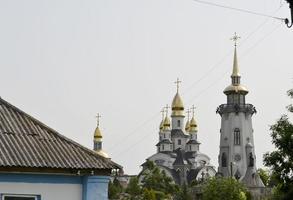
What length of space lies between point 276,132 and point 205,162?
88.9m

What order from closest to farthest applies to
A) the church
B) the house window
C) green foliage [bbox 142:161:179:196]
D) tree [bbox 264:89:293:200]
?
the house window
tree [bbox 264:89:293:200]
green foliage [bbox 142:161:179:196]
the church

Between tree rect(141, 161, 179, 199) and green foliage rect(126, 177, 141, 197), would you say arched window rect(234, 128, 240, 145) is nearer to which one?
tree rect(141, 161, 179, 199)

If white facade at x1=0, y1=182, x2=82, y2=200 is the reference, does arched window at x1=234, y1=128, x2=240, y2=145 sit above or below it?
above

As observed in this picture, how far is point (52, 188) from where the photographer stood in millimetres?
12492

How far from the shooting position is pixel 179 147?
110375 mm

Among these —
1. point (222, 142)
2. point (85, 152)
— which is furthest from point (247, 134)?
point (85, 152)

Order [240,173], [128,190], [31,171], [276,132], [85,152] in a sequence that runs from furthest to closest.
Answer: [240,173] < [128,190] < [276,132] < [85,152] < [31,171]

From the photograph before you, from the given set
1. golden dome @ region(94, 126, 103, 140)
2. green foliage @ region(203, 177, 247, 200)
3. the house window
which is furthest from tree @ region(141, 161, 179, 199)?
the house window

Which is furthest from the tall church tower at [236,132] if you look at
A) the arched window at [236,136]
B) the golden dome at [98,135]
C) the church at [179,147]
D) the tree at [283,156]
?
the tree at [283,156]

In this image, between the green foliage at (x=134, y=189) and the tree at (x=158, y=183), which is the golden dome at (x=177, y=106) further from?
the tree at (x=158, y=183)

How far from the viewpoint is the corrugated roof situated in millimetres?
12273

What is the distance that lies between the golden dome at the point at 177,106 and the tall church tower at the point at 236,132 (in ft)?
40.1

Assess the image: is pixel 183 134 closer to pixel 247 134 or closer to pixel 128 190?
pixel 247 134

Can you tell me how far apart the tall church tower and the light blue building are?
80.3 m
